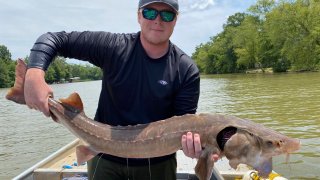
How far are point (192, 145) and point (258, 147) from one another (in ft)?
1.62

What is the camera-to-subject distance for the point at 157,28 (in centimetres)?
333

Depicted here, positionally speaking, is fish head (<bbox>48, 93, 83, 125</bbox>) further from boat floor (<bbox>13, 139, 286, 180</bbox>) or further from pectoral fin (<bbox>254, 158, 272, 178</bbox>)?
boat floor (<bbox>13, 139, 286, 180</bbox>)

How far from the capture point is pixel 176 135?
3176mm

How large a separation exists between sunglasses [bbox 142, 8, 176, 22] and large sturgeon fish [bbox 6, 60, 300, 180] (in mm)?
845

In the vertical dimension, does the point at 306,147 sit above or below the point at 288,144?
below

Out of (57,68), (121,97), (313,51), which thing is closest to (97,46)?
(121,97)

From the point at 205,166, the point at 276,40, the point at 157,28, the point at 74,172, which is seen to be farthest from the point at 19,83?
the point at 276,40

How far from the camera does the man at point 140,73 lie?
3.36 m

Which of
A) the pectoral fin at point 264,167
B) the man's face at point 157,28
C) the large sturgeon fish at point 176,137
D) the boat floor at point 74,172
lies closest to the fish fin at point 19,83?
the large sturgeon fish at point 176,137

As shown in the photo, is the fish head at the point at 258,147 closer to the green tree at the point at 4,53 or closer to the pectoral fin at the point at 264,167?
the pectoral fin at the point at 264,167

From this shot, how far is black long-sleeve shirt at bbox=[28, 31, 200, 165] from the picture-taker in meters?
3.37

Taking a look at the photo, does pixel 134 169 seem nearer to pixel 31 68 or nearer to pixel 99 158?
pixel 99 158

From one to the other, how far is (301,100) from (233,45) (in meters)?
78.1

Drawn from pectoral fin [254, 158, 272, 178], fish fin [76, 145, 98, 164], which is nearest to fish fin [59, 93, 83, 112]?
fish fin [76, 145, 98, 164]
